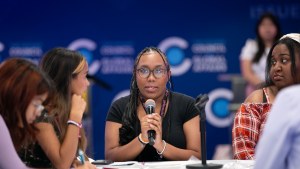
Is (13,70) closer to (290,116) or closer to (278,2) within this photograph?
(290,116)

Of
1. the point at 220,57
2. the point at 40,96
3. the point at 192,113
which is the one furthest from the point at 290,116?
the point at 220,57

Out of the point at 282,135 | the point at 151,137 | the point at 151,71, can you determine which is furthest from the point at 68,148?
the point at 282,135

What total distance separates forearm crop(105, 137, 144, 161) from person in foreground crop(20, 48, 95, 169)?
A: 0.43 m

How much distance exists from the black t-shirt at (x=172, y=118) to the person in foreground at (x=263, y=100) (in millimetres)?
414

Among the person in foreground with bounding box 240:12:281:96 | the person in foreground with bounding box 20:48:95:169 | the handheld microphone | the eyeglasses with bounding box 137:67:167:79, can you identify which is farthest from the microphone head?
the person in foreground with bounding box 240:12:281:96

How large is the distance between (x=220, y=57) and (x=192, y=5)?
718 millimetres

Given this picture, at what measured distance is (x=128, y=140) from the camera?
13.3ft

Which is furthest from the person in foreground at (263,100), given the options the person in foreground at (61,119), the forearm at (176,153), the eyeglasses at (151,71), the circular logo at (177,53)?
the circular logo at (177,53)

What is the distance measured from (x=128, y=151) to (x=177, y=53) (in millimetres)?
4164

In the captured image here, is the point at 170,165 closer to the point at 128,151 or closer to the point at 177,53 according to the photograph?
the point at 128,151

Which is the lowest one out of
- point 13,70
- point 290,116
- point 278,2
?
point 290,116

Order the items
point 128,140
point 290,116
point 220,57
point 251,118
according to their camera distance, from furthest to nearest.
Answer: point 220,57 → point 128,140 → point 251,118 → point 290,116

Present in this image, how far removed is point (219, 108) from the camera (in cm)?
790

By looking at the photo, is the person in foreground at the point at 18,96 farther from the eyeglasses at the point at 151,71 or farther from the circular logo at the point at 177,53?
the circular logo at the point at 177,53
